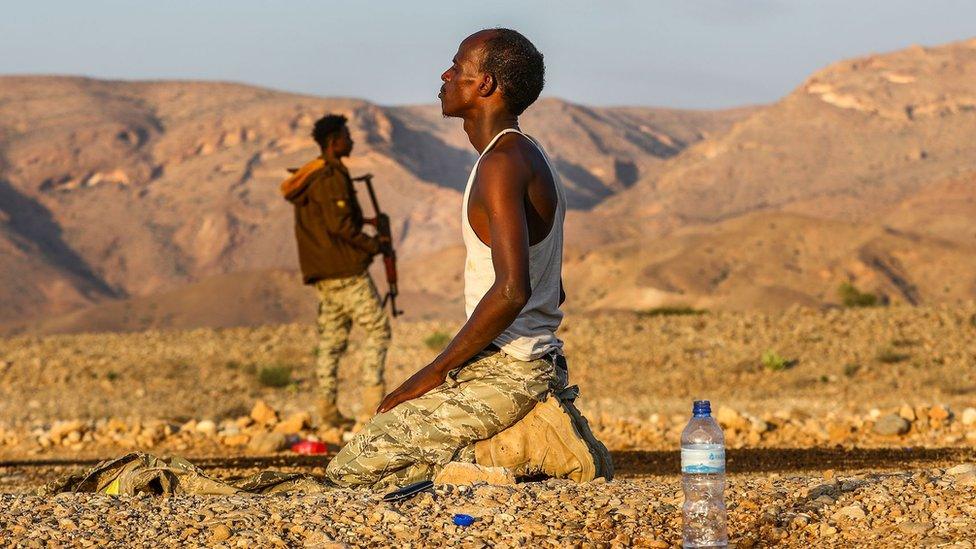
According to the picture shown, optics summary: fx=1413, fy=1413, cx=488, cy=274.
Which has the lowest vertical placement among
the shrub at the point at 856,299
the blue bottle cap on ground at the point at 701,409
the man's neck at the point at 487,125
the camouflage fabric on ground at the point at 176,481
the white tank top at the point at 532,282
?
the camouflage fabric on ground at the point at 176,481

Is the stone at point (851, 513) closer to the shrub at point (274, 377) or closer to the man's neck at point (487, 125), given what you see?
the man's neck at point (487, 125)

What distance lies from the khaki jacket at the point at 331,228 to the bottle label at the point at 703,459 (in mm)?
5778

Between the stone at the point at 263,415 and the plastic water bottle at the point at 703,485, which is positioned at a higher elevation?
the stone at the point at 263,415

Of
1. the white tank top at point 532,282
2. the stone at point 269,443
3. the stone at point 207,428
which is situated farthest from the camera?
the stone at point 207,428

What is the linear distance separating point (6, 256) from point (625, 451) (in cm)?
6732

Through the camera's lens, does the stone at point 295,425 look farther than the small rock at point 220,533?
Yes

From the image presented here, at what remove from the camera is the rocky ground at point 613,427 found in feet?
14.4

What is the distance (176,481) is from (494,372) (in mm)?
1270

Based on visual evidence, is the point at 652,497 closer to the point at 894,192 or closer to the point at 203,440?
the point at 203,440

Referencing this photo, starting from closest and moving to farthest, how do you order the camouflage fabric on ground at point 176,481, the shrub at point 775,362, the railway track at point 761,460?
the camouflage fabric on ground at point 176,481 < the railway track at point 761,460 < the shrub at point 775,362

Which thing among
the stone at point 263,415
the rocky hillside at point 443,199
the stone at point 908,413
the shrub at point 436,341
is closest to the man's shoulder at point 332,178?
the stone at point 263,415

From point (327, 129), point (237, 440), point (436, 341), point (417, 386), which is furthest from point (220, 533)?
point (436, 341)

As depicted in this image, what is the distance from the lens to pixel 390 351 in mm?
20266

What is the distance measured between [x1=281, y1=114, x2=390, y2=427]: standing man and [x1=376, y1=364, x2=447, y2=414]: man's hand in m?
4.85
